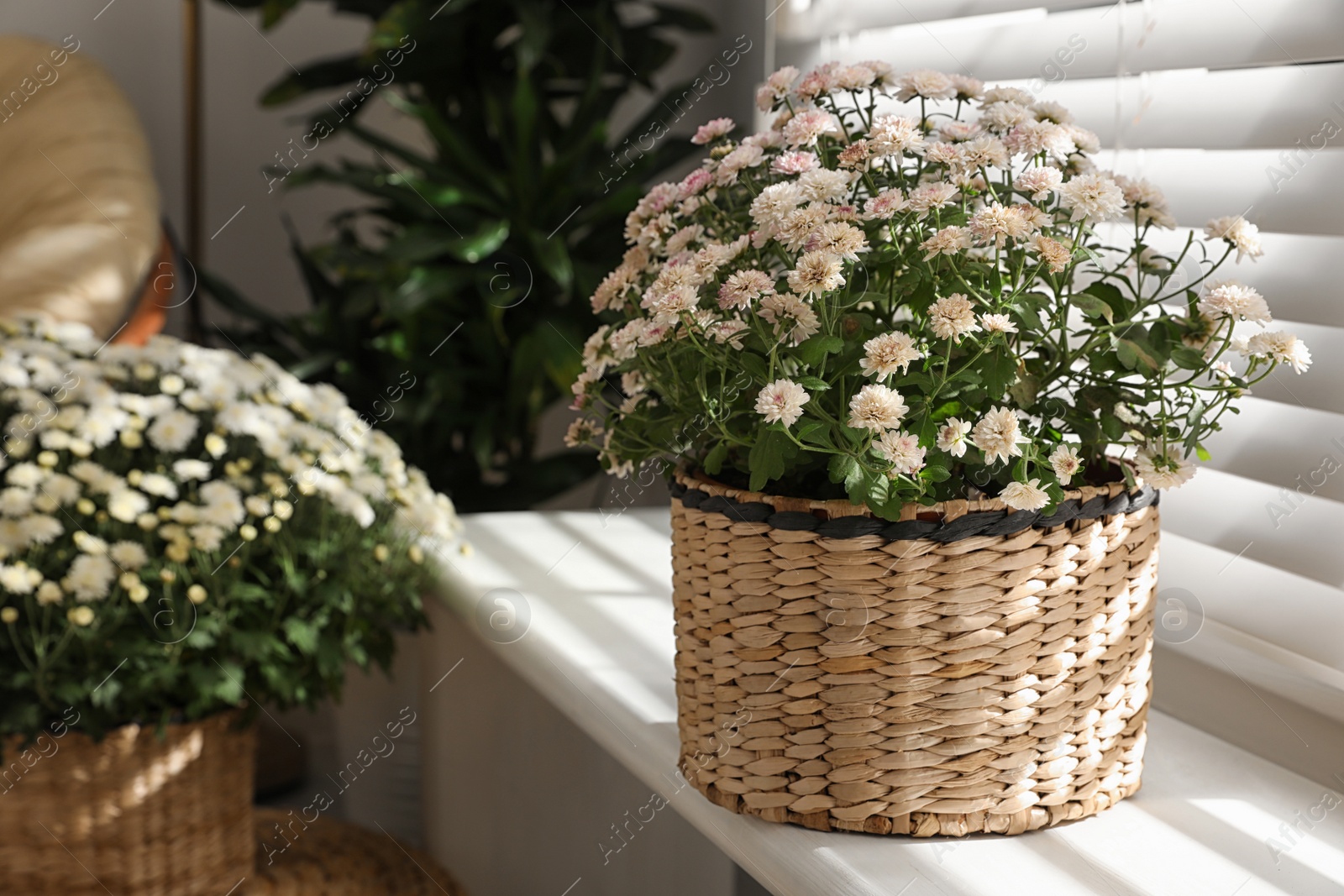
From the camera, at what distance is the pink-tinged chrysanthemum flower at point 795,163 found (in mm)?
632

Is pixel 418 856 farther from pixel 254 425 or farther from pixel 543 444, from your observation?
pixel 543 444

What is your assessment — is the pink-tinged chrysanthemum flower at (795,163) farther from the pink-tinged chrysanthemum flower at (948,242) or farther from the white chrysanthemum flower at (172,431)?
the white chrysanthemum flower at (172,431)

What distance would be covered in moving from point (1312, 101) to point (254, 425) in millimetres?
895

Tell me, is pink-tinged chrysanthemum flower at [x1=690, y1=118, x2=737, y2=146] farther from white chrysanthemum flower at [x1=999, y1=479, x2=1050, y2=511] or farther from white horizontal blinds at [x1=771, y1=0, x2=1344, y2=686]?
white horizontal blinds at [x1=771, y1=0, x2=1344, y2=686]

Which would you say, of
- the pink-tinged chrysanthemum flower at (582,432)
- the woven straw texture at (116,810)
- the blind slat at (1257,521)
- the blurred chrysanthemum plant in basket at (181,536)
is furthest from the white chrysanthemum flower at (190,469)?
the blind slat at (1257,521)

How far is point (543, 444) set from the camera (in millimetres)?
2227

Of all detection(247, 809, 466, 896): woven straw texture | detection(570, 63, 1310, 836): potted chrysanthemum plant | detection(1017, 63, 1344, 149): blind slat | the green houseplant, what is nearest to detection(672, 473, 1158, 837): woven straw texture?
detection(570, 63, 1310, 836): potted chrysanthemum plant

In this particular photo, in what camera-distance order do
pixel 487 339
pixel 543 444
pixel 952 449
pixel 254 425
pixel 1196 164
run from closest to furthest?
pixel 952 449 → pixel 1196 164 → pixel 254 425 → pixel 487 339 → pixel 543 444

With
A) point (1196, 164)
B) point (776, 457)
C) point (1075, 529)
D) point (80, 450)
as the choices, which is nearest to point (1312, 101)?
point (1196, 164)

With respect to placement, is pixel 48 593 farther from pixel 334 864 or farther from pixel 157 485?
pixel 334 864

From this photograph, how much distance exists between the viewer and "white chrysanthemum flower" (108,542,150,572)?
3.02 feet

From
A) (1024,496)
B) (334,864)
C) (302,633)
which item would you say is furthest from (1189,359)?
(334,864)

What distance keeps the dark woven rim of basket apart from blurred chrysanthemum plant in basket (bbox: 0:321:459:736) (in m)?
0.50

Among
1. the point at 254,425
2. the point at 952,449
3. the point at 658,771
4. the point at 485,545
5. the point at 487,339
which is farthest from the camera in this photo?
the point at 487,339
